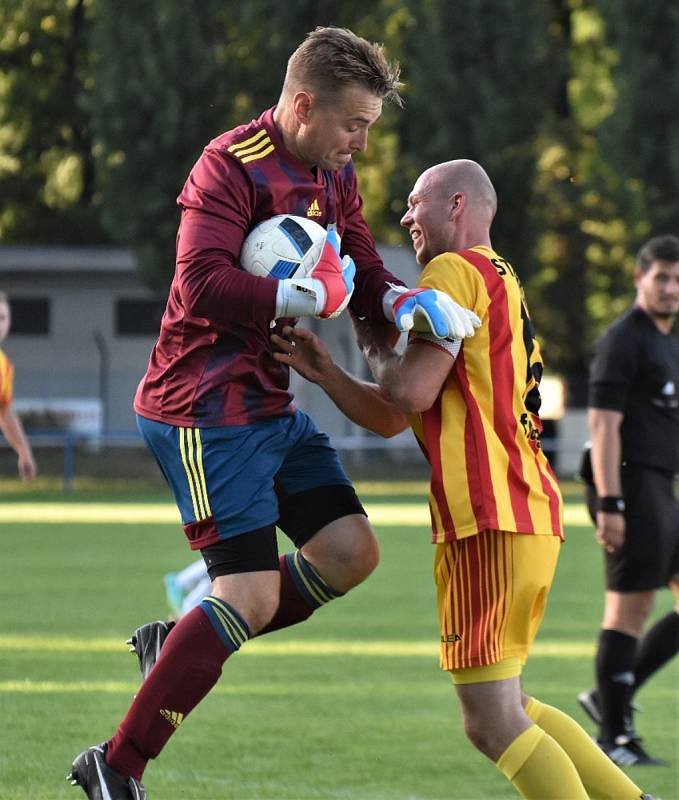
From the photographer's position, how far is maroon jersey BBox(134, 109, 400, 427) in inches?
187

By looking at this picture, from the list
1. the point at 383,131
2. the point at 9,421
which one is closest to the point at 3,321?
the point at 9,421

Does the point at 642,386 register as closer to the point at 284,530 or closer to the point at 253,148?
the point at 284,530

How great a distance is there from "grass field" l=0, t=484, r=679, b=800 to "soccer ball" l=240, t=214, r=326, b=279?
7.42 ft

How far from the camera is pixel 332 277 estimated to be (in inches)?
192

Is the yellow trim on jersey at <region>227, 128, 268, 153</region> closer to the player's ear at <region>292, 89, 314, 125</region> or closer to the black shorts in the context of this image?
the player's ear at <region>292, 89, 314, 125</region>

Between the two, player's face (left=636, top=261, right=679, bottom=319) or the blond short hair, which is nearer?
the blond short hair

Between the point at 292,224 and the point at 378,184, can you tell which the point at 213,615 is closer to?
the point at 292,224

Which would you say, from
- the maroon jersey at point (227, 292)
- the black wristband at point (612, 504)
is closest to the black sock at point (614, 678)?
the black wristband at point (612, 504)

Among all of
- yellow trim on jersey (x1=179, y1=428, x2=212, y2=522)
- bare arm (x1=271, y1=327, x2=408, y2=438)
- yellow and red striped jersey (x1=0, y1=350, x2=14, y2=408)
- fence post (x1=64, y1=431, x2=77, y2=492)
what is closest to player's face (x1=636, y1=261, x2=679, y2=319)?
bare arm (x1=271, y1=327, x2=408, y2=438)

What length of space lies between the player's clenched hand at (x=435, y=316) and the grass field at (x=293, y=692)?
2.30 metres

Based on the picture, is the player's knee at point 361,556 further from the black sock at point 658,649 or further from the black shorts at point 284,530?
the black sock at point 658,649

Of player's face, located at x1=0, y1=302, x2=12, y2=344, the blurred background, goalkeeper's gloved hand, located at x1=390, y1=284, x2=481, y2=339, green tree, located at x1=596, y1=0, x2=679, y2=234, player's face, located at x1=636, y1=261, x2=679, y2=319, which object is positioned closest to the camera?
goalkeeper's gloved hand, located at x1=390, y1=284, x2=481, y2=339

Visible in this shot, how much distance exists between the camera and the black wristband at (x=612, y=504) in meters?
7.34

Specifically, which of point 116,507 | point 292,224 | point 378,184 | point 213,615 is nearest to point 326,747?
point 213,615
